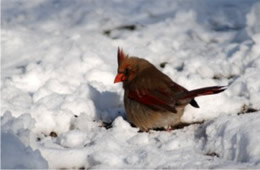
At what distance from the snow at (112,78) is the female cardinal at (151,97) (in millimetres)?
99

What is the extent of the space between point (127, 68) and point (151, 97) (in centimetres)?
43

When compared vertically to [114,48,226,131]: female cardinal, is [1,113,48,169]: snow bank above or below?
below

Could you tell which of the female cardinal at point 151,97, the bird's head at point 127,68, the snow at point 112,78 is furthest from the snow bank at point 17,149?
the bird's head at point 127,68

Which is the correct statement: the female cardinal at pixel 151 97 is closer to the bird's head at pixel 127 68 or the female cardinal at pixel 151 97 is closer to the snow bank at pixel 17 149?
the bird's head at pixel 127 68

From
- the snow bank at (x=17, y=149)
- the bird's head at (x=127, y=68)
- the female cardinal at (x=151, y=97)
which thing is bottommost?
the snow bank at (x=17, y=149)

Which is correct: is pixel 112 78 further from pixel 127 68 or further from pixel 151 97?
pixel 151 97

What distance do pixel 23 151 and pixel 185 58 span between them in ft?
8.19

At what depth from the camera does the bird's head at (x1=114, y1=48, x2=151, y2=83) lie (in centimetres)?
422

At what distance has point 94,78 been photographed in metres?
4.79

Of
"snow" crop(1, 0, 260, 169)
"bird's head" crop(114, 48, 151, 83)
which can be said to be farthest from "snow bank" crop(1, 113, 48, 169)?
"bird's head" crop(114, 48, 151, 83)

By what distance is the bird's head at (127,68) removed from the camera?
422 centimetres

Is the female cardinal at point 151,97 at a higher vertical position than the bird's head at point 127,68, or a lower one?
lower

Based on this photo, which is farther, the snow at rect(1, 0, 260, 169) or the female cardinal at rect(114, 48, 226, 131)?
the female cardinal at rect(114, 48, 226, 131)

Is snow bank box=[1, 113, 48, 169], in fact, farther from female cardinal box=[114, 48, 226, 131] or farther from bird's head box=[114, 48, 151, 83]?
bird's head box=[114, 48, 151, 83]
